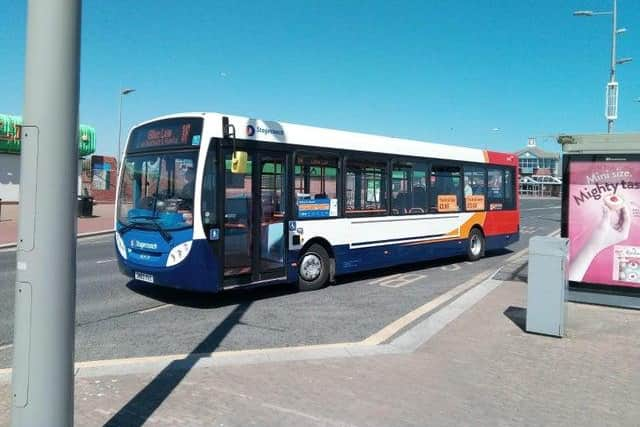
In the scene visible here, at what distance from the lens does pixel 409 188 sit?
476 inches

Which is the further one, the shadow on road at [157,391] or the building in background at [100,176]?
the building in background at [100,176]

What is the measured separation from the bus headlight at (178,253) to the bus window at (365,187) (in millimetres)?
3526

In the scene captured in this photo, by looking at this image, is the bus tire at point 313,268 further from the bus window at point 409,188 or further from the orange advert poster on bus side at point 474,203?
the orange advert poster on bus side at point 474,203

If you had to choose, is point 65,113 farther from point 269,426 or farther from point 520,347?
point 520,347

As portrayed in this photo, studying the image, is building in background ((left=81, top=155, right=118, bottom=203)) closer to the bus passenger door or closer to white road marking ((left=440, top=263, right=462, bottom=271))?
white road marking ((left=440, top=263, right=462, bottom=271))

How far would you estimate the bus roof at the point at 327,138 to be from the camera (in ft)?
27.8

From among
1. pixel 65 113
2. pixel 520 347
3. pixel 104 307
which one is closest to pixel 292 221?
pixel 104 307

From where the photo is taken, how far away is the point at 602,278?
332 inches

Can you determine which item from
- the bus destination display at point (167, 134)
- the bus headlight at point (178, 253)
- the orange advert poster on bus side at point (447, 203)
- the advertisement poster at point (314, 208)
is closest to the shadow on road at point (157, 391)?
the bus headlight at point (178, 253)

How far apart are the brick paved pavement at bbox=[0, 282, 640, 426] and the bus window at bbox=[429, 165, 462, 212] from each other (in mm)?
6726

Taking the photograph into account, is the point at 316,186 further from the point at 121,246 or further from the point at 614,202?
the point at 614,202

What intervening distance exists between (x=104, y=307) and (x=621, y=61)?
23.8 meters

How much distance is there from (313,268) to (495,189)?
727 centimetres

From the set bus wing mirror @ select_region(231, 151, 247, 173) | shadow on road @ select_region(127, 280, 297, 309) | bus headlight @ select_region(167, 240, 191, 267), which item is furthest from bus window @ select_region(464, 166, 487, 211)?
bus headlight @ select_region(167, 240, 191, 267)
